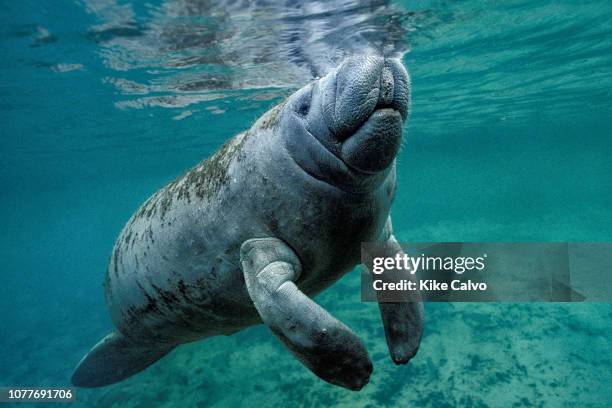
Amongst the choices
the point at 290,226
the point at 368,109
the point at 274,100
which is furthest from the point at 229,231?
the point at 274,100

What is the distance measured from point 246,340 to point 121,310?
5.77m

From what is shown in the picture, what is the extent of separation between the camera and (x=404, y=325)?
3.10 m

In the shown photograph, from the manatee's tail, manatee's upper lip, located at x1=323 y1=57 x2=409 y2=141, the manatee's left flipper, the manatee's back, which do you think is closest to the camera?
manatee's upper lip, located at x1=323 y1=57 x2=409 y2=141

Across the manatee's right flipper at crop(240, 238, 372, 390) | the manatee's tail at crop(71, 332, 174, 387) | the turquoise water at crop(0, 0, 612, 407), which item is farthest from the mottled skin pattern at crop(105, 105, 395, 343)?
the turquoise water at crop(0, 0, 612, 407)

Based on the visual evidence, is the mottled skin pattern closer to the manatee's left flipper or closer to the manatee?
the manatee

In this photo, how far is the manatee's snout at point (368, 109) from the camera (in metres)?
2.12

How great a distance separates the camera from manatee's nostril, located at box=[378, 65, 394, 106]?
2.15 m

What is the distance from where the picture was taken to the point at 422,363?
24.5ft

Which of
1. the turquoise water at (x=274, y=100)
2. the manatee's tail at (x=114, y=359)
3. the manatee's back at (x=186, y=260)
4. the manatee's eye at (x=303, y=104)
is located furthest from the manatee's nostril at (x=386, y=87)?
the turquoise water at (x=274, y=100)

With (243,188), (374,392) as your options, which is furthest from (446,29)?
(243,188)

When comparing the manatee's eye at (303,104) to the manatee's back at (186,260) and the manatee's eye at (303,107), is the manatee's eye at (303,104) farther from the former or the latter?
the manatee's back at (186,260)

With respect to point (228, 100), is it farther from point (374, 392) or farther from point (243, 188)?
point (243, 188)

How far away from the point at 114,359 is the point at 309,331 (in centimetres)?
356

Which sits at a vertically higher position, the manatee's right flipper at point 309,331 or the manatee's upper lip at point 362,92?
the manatee's upper lip at point 362,92
